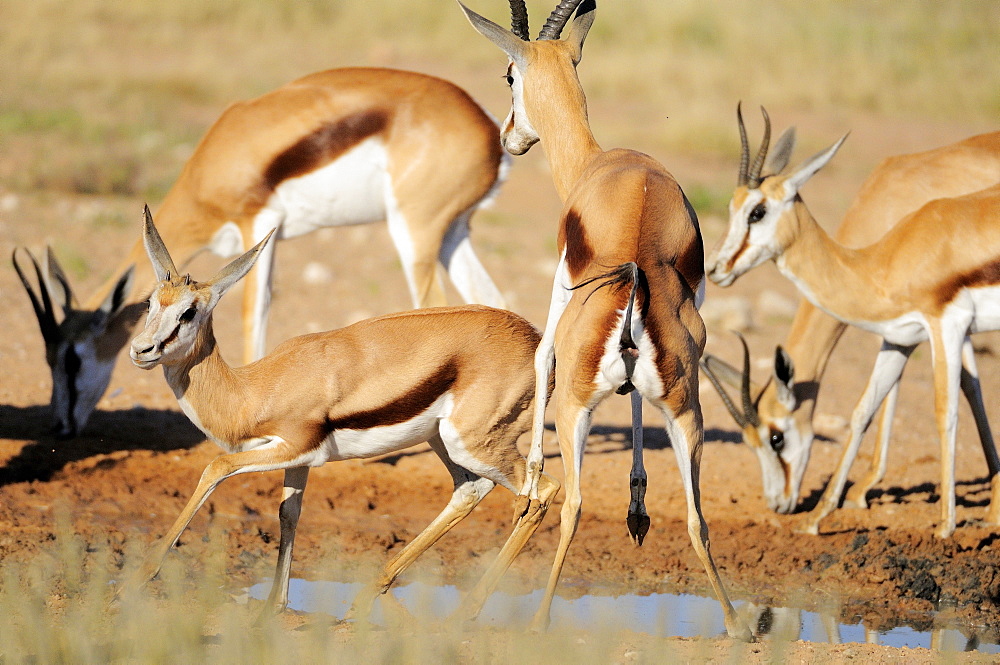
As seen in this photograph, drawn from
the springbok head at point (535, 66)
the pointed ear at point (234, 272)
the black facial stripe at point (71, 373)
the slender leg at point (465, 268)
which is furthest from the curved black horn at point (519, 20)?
the black facial stripe at point (71, 373)

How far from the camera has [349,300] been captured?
10.9 meters

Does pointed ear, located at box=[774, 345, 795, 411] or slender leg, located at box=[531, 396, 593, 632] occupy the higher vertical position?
slender leg, located at box=[531, 396, 593, 632]

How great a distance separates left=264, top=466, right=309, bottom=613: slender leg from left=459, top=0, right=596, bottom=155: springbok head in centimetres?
206

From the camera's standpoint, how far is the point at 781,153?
7145 millimetres

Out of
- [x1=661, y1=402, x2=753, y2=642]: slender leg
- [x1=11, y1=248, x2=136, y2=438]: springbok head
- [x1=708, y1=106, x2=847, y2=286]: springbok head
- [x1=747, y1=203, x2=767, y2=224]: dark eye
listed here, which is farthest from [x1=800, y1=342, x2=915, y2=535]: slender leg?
[x1=11, y1=248, x2=136, y2=438]: springbok head

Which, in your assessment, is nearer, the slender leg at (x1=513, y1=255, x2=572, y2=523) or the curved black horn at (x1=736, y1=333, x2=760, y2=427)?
the slender leg at (x1=513, y1=255, x2=572, y2=523)

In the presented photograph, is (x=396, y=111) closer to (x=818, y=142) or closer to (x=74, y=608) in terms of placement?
(x=74, y=608)

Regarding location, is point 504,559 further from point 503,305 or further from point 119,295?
point 119,295

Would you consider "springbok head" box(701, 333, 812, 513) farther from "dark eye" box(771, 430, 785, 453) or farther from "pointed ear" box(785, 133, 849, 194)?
"pointed ear" box(785, 133, 849, 194)

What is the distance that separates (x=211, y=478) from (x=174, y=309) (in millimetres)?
713

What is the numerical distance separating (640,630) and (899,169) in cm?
436

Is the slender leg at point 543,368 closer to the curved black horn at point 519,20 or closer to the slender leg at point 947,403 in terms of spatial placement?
the curved black horn at point 519,20

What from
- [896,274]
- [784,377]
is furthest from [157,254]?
[896,274]

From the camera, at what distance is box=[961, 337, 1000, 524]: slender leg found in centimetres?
696
